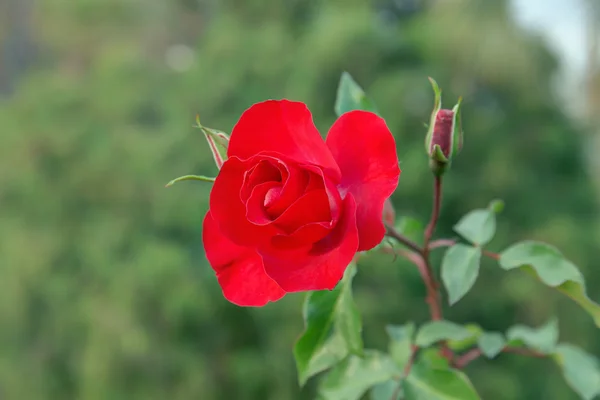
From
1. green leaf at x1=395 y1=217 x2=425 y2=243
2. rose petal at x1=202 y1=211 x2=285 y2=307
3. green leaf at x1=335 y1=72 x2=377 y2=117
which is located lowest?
green leaf at x1=395 y1=217 x2=425 y2=243

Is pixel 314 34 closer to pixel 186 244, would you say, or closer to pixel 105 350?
pixel 186 244

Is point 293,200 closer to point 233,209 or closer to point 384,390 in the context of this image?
point 233,209

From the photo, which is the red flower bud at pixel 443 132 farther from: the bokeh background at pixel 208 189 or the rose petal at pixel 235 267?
the bokeh background at pixel 208 189

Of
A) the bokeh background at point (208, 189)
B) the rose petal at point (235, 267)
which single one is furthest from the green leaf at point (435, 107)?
the bokeh background at point (208, 189)

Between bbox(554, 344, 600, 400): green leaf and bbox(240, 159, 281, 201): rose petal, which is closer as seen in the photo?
bbox(240, 159, 281, 201): rose petal

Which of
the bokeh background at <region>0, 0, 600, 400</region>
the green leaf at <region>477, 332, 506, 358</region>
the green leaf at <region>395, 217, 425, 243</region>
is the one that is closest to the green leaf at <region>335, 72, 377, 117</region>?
the green leaf at <region>395, 217, 425, 243</region>

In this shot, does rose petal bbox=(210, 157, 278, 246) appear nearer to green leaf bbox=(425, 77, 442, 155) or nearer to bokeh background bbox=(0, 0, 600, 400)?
green leaf bbox=(425, 77, 442, 155)

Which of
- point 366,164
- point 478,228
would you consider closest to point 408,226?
point 478,228
